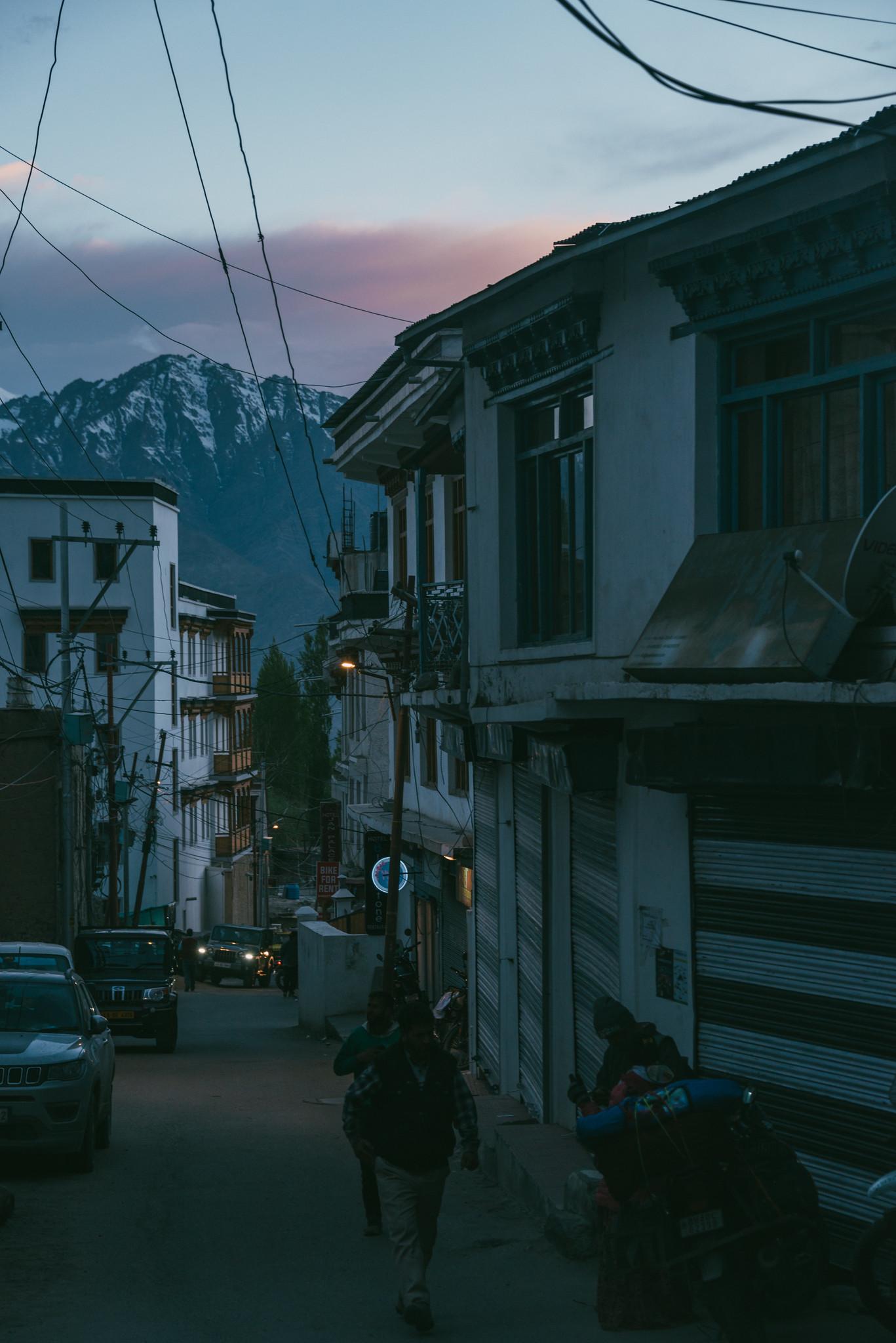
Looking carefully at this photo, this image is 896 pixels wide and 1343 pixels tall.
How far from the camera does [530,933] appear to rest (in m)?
15.8

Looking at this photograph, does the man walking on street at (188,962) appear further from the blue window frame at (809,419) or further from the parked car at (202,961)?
the blue window frame at (809,419)

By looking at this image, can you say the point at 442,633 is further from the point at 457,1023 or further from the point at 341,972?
the point at 341,972

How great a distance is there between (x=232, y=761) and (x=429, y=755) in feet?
160

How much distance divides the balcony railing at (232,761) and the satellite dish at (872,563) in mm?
70089

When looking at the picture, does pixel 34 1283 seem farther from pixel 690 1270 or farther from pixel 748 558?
pixel 748 558

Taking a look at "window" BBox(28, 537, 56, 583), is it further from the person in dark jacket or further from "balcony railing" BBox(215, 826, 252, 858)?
the person in dark jacket

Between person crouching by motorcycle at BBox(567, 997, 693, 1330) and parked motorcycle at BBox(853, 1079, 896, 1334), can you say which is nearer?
parked motorcycle at BBox(853, 1079, 896, 1334)

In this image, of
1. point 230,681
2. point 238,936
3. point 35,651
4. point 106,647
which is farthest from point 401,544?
point 230,681

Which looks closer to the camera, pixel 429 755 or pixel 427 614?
pixel 427 614

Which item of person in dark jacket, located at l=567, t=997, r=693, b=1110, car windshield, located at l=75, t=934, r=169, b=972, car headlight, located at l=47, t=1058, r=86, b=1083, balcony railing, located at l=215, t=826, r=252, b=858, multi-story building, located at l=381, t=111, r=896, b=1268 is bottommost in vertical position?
balcony railing, located at l=215, t=826, r=252, b=858

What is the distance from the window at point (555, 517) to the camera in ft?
43.6

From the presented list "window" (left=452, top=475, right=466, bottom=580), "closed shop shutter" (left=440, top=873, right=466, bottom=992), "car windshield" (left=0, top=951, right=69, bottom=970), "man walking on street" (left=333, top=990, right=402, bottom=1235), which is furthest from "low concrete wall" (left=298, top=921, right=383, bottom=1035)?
"man walking on street" (left=333, top=990, right=402, bottom=1235)

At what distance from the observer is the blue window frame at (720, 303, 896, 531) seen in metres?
9.51

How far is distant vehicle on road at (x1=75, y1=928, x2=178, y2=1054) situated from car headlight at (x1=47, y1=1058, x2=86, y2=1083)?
541 inches
